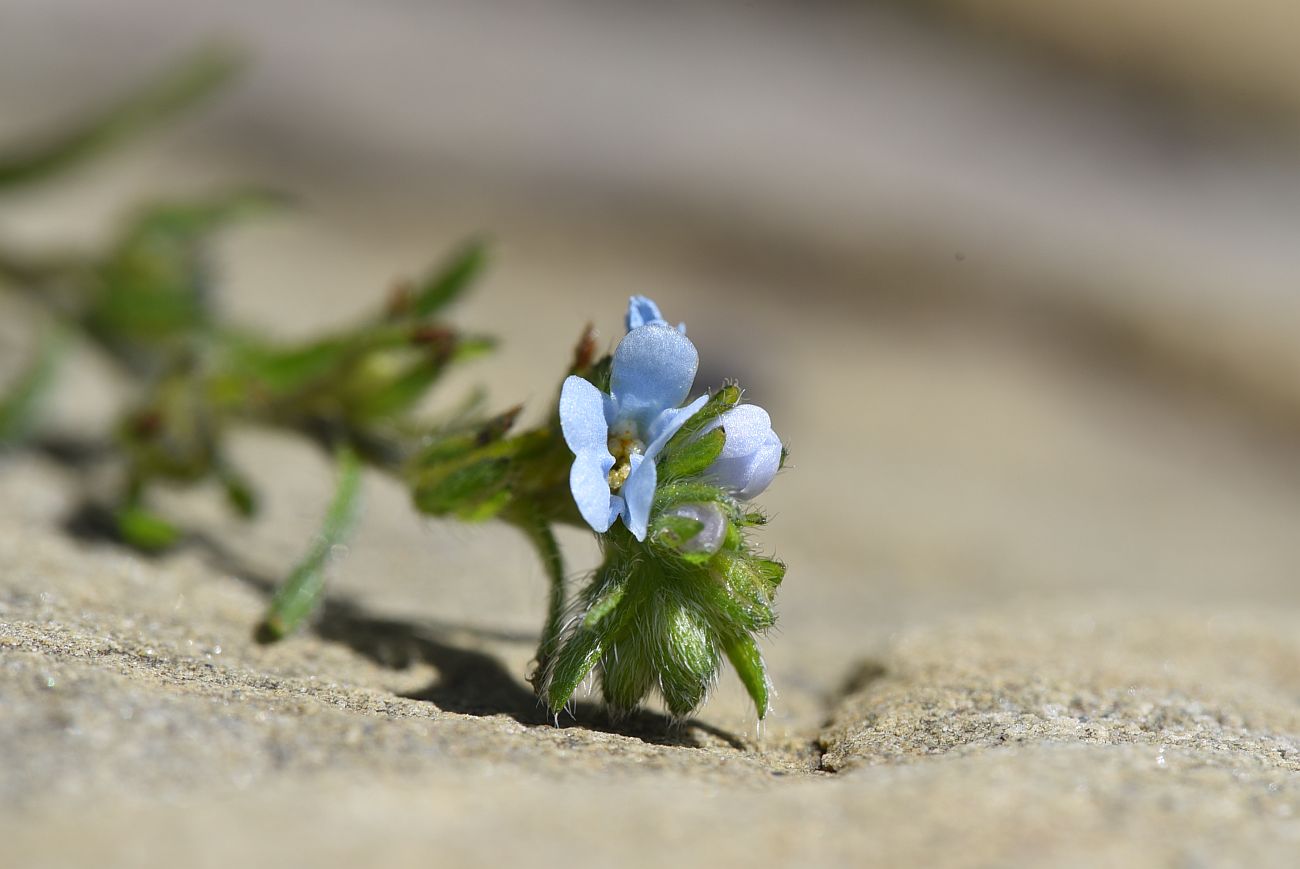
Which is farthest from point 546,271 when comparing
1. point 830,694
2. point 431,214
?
point 830,694

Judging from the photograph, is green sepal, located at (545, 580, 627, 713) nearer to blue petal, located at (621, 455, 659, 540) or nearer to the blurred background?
blue petal, located at (621, 455, 659, 540)

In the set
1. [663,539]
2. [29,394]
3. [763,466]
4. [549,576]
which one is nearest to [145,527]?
[29,394]

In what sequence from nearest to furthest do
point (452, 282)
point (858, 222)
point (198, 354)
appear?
point (452, 282) → point (198, 354) → point (858, 222)

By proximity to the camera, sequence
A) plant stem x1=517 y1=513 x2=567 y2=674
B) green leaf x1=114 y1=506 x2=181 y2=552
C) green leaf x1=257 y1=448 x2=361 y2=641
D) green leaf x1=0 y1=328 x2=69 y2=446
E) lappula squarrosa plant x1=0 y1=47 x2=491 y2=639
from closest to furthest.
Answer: plant stem x1=517 y1=513 x2=567 y2=674 → green leaf x1=257 y1=448 x2=361 y2=641 → lappula squarrosa plant x1=0 y1=47 x2=491 y2=639 → green leaf x1=114 y1=506 x2=181 y2=552 → green leaf x1=0 y1=328 x2=69 y2=446

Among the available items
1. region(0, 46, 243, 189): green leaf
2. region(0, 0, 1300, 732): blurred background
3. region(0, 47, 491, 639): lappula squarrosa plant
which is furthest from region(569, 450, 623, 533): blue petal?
A: region(0, 46, 243, 189): green leaf

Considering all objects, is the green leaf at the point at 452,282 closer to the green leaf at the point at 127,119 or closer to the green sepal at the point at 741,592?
the green sepal at the point at 741,592

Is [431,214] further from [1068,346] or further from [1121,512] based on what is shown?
[1121,512]

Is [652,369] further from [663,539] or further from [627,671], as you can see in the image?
[627,671]
